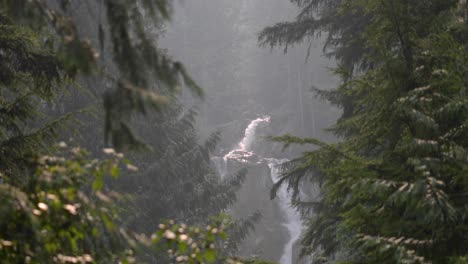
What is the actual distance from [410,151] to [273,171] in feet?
98.6

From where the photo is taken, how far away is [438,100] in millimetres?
3750

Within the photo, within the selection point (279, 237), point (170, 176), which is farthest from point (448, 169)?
point (279, 237)

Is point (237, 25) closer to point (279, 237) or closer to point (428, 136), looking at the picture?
point (279, 237)

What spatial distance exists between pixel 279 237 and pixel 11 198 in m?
27.0

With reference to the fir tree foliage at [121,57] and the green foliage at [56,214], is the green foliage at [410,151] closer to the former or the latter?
the fir tree foliage at [121,57]

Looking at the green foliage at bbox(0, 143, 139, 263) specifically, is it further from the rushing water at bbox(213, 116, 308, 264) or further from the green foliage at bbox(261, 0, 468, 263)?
the rushing water at bbox(213, 116, 308, 264)

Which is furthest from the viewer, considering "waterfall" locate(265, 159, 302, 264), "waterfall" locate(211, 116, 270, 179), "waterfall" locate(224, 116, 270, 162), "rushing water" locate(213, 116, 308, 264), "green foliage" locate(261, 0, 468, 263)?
"waterfall" locate(224, 116, 270, 162)

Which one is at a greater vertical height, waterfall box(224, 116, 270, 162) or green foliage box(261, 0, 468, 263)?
waterfall box(224, 116, 270, 162)

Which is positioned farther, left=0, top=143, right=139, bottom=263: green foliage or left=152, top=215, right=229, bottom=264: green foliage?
left=152, top=215, right=229, bottom=264: green foliage

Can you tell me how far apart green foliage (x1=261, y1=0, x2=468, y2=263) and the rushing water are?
19.6 m

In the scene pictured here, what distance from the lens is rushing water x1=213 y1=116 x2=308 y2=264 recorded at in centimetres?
2812

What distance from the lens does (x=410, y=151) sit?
357cm

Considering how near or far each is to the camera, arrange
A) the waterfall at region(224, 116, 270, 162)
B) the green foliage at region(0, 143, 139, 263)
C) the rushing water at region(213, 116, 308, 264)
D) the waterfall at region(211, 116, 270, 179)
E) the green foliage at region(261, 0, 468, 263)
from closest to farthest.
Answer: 1. the green foliage at region(0, 143, 139, 263)
2. the green foliage at region(261, 0, 468, 263)
3. the rushing water at region(213, 116, 308, 264)
4. the waterfall at region(211, 116, 270, 179)
5. the waterfall at region(224, 116, 270, 162)

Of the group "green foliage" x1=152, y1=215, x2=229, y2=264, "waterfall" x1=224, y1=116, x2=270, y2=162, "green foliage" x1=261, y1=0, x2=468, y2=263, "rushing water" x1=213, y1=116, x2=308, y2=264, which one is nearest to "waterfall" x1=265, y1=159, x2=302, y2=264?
"rushing water" x1=213, y1=116, x2=308, y2=264
